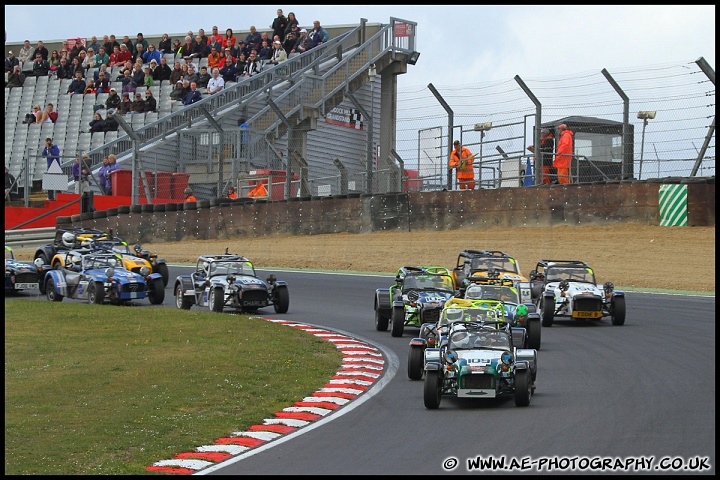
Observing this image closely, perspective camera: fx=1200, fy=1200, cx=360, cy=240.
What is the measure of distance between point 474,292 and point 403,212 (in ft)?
42.4

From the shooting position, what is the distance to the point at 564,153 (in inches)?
1182

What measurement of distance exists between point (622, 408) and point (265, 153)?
26.3 meters

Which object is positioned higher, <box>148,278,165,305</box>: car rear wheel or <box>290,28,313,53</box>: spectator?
<box>290,28,313,53</box>: spectator

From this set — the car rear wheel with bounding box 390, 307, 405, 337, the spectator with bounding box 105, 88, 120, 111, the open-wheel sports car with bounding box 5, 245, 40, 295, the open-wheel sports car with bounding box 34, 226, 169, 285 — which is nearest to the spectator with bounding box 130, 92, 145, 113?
the spectator with bounding box 105, 88, 120, 111

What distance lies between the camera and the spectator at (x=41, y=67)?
45.9 meters

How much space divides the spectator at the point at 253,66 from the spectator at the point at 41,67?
9.23 meters

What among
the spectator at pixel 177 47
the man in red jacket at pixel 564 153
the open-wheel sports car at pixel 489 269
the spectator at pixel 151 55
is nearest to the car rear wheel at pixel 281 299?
the open-wheel sports car at pixel 489 269

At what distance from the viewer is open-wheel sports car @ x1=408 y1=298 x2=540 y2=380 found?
49.8 ft

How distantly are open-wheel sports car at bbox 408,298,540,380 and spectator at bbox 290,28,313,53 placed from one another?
85.3ft

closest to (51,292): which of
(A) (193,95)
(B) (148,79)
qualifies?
(A) (193,95)

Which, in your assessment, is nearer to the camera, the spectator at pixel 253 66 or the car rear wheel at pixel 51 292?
the car rear wheel at pixel 51 292

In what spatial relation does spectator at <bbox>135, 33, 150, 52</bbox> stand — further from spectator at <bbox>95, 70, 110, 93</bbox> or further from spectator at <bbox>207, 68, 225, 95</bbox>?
spectator at <bbox>207, 68, 225, 95</bbox>

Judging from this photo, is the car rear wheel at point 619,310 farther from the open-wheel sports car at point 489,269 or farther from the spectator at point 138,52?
the spectator at point 138,52

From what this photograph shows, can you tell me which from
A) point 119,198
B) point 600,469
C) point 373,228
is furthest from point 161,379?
point 119,198
